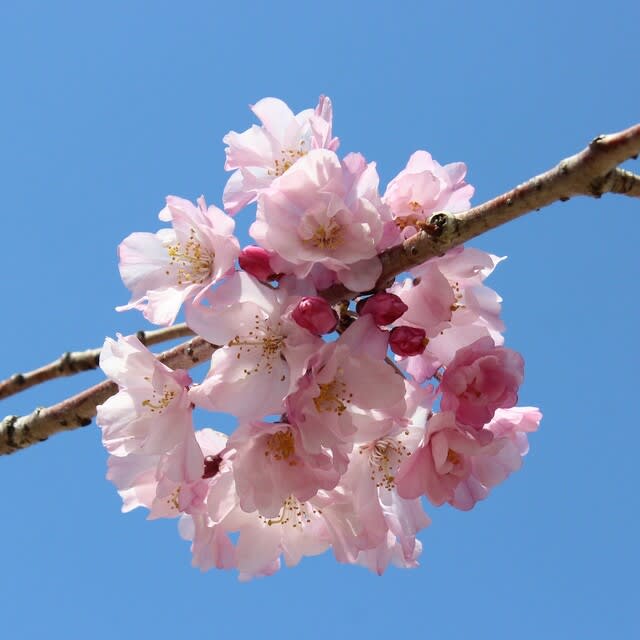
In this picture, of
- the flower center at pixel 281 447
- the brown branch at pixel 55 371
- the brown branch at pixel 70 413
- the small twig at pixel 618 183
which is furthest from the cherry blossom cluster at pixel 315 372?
the brown branch at pixel 55 371

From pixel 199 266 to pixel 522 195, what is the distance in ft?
3.22

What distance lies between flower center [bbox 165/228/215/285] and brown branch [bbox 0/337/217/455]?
21 centimetres

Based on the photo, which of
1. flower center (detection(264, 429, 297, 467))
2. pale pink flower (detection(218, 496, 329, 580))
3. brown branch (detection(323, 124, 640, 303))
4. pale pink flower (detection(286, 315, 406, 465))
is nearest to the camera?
brown branch (detection(323, 124, 640, 303))

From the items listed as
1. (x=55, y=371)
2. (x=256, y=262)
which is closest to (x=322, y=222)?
(x=256, y=262)

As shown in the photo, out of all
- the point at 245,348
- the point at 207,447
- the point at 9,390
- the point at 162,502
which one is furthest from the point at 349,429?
the point at 9,390

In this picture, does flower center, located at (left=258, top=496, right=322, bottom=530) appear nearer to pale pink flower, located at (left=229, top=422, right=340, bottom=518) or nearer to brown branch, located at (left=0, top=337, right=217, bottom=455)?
pale pink flower, located at (left=229, top=422, right=340, bottom=518)

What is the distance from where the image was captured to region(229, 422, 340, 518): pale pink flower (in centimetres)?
229

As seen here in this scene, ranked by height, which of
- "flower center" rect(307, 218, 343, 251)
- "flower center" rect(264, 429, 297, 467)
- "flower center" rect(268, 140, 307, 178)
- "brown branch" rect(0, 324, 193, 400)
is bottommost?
"flower center" rect(264, 429, 297, 467)

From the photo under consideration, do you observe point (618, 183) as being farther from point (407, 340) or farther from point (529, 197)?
point (407, 340)

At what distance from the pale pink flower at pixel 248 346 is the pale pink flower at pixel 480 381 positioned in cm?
43

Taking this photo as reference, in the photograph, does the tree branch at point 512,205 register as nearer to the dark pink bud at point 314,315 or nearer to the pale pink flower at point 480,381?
the dark pink bud at point 314,315

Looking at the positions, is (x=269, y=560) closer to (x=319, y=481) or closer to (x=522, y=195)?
(x=319, y=481)

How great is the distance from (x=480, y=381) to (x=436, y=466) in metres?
0.30

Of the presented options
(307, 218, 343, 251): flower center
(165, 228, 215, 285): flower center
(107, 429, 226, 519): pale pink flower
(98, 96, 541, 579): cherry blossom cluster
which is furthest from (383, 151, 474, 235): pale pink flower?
(107, 429, 226, 519): pale pink flower
